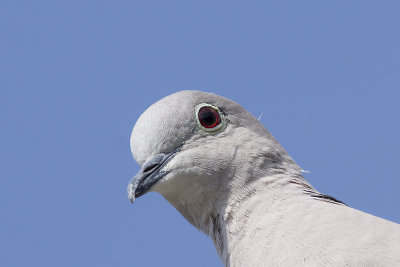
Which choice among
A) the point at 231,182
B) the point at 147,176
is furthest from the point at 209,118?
the point at 147,176

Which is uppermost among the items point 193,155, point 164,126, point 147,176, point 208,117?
point 208,117

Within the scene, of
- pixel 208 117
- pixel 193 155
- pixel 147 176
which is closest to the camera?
pixel 147 176

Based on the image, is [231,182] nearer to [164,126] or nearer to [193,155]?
[193,155]

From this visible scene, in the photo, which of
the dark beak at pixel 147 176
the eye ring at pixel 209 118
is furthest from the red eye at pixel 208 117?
the dark beak at pixel 147 176

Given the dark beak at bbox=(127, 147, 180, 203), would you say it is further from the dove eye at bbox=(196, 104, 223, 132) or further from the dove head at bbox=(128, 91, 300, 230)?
the dove eye at bbox=(196, 104, 223, 132)

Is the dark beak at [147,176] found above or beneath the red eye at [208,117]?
beneath

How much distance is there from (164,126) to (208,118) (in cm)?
41

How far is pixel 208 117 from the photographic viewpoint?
6.23 metres

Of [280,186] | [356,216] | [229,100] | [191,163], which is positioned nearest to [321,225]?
[356,216]

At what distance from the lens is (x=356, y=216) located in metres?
5.41

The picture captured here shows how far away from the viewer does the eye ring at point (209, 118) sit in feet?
20.3

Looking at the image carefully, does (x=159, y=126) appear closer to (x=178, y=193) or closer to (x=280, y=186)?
(x=178, y=193)

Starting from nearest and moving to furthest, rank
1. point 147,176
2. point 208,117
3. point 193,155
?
1. point 147,176
2. point 193,155
3. point 208,117

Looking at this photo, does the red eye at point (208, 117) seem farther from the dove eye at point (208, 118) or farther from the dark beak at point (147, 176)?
the dark beak at point (147, 176)
